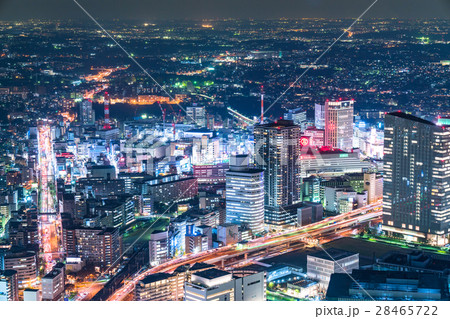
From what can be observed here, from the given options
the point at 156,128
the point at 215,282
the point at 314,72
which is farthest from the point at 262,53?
the point at 156,128

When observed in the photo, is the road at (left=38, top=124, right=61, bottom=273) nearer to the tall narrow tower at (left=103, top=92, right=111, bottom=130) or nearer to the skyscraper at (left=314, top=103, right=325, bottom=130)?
the tall narrow tower at (left=103, top=92, right=111, bottom=130)

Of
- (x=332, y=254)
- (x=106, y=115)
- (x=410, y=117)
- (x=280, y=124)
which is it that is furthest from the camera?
(x=106, y=115)

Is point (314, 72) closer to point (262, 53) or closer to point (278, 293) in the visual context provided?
point (262, 53)

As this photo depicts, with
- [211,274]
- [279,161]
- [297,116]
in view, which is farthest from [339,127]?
[211,274]

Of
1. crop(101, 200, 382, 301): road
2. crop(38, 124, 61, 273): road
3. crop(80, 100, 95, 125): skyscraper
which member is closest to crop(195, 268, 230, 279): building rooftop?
crop(101, 200, 382, 301): road

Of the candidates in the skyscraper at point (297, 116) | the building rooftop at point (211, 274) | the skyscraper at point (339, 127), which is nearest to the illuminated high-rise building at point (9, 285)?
the building rooftop at point (211, 274)

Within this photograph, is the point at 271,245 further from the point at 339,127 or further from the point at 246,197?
the point at 339,127

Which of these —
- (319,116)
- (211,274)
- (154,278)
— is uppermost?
(319,116)
